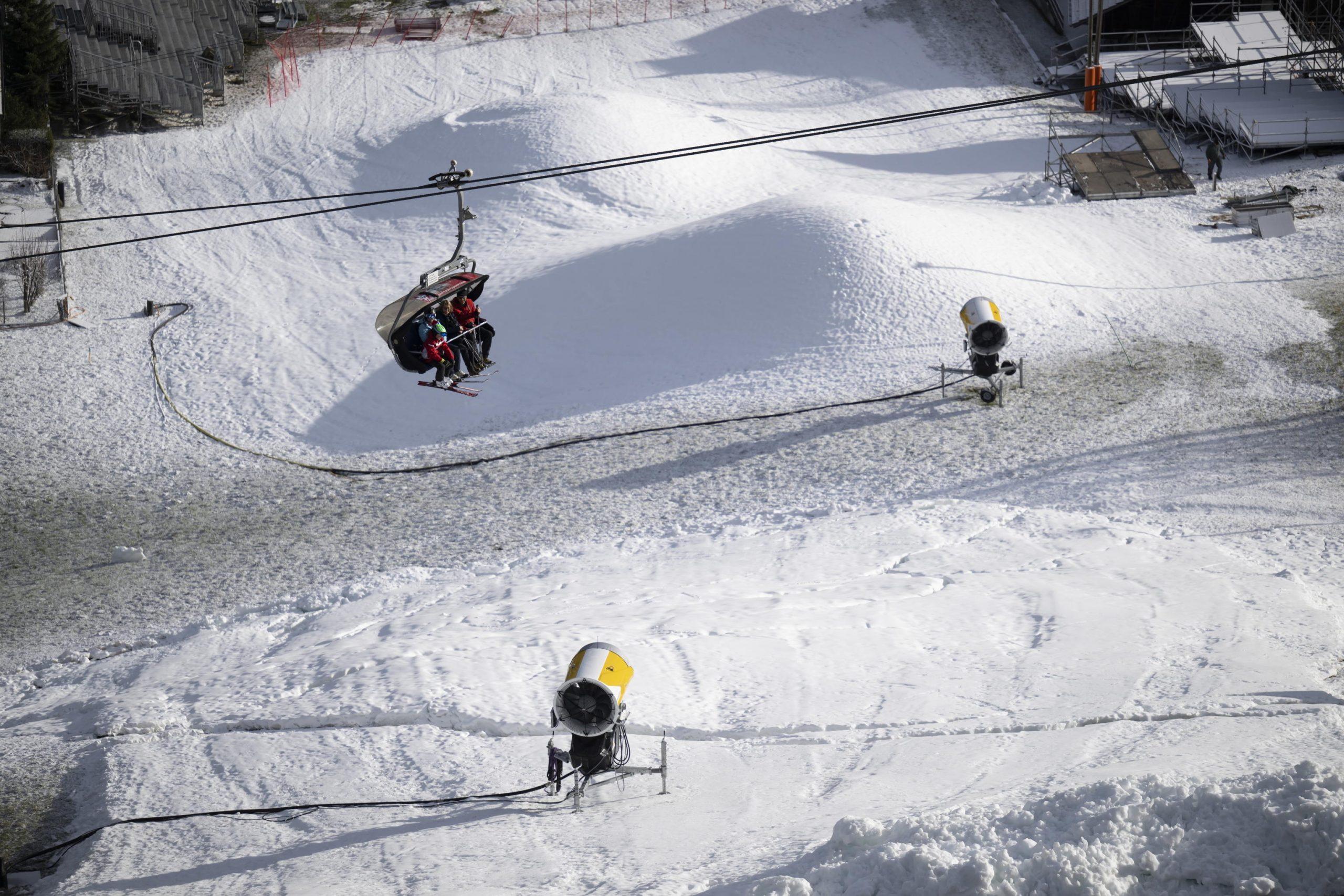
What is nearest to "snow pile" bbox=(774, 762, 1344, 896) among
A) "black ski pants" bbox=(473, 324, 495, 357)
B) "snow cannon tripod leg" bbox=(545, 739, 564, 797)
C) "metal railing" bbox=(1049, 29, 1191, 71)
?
"snow cannon tripod leg" bbox=(545, 739, 564, 797)

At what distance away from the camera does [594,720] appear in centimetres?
1377

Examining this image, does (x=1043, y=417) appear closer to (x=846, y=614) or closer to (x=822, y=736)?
(x=846, y=614)

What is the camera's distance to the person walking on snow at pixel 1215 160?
33.4m

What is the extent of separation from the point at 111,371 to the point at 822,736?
20.0 meters

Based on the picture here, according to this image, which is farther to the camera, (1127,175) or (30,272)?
(1127,175)

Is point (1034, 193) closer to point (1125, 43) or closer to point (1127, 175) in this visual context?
point (1127, 175)

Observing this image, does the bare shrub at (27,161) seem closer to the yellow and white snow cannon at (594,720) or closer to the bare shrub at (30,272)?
the bare shrub at (30,272)

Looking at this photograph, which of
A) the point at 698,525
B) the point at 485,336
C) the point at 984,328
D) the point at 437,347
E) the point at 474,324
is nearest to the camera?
the point at 437,347

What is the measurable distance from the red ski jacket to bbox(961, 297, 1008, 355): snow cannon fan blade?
36.2ft

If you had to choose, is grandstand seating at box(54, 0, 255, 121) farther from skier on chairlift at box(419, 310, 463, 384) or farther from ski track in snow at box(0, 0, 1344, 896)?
skier on chairlift at box(419, 310, 463, 384)

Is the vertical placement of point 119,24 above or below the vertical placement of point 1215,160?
above

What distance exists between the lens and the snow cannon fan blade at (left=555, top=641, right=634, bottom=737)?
538 inches

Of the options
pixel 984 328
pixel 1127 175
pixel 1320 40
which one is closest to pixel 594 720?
pixel 984 328

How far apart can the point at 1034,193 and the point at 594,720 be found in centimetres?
2471
